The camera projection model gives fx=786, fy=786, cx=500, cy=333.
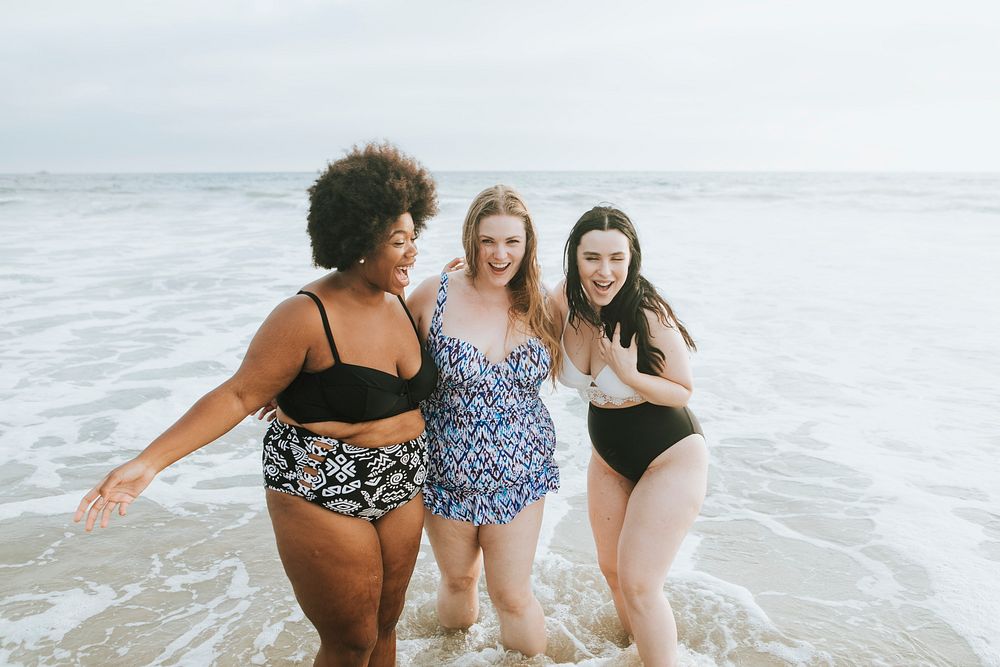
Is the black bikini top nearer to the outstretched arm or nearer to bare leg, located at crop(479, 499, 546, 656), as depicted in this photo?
the outstretched arm

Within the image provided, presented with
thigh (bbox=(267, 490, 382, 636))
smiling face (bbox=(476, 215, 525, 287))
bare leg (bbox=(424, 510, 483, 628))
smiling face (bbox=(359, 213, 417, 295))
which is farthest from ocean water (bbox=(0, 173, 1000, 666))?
smiling face (bbox=(359, 213, 417, 295))

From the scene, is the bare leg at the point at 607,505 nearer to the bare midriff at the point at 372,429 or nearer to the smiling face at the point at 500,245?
the smiling face at the point at 500,245

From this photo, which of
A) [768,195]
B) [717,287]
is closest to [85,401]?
[717,287]

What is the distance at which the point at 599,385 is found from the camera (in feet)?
11.9

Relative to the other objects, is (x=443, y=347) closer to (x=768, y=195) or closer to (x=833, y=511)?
(x=833, y=511)

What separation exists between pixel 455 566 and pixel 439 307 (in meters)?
1.30

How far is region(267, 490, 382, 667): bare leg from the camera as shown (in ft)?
9.20

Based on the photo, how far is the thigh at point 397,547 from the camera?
3.01 meters

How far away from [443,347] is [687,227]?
875 inches

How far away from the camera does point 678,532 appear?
3475 millimetres

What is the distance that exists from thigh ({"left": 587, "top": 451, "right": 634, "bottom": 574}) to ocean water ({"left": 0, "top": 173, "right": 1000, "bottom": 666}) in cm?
62

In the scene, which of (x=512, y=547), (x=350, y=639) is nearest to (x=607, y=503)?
(x=512, y=547)

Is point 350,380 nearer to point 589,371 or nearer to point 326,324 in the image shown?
point 326,324

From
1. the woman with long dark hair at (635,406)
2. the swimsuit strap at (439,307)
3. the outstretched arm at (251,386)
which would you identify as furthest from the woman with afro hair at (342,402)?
the woman with long dark hair at (635,406)
